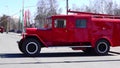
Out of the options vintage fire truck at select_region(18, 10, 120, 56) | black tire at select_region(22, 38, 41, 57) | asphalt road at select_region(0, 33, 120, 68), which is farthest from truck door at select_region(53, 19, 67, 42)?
black tire at select_region(22, 38, 41, 57)

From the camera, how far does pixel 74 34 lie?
22.2 m

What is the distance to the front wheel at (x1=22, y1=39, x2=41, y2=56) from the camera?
21.6 meters

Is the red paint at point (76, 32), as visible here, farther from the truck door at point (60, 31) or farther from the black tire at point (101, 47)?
the black tire at point (101, 47)

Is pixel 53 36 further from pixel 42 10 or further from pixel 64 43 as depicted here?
pixel 42 10

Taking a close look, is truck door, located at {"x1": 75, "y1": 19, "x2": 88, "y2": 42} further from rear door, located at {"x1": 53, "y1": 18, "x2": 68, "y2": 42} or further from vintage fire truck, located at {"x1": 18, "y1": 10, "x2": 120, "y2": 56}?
rear door, located at {"x1": 53, "y1": 18, "x2": 68, "y2": 42}

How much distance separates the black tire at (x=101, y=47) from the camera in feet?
74.2

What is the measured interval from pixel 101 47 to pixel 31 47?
4324mm

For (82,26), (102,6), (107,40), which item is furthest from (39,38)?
(102,6)

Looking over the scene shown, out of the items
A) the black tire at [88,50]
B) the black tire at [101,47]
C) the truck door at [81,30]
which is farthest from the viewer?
the black tire at [88,50]

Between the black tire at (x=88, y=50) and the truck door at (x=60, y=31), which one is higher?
the truck door at (x=60, y=31)

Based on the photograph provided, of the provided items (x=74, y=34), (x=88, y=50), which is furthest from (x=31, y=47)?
(x=88, y=50)

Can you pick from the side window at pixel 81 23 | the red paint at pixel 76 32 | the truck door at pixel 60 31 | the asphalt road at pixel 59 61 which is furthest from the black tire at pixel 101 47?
the truck door at pixel 60 31

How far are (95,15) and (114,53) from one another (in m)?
2.91

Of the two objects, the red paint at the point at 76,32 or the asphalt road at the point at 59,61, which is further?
the red paint at the point at 76,32
